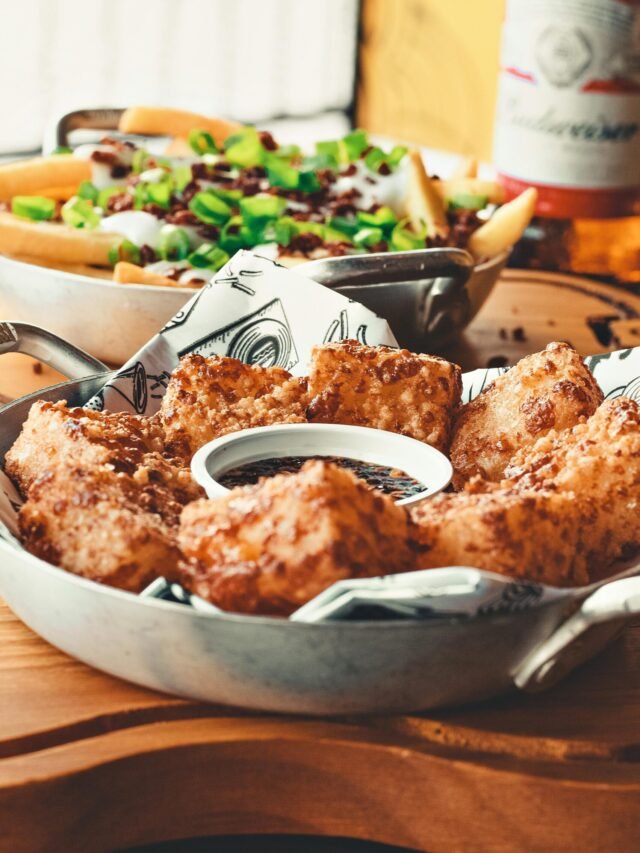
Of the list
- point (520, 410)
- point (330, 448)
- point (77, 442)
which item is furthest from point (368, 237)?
point (77, 442)

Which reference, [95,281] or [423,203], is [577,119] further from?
[95,281]

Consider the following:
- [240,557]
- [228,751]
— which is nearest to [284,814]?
[228,751]

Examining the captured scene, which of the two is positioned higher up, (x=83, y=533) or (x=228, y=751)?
(x=83, y=533)

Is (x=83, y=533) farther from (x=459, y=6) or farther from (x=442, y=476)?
(x=459, y=6)

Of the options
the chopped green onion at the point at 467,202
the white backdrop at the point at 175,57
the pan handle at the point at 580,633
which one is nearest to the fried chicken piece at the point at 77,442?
the pan handle at the point at 580,633

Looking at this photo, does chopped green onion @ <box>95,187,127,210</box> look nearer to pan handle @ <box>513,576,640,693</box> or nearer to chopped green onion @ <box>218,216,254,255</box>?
chopped green onion @ <box>218,216,254,255</box>

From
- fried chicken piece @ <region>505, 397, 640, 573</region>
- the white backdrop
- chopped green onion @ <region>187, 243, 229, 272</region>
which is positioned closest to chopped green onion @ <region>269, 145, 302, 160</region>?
chopped green onion @ <region>187, 243, 229, 272</region>
